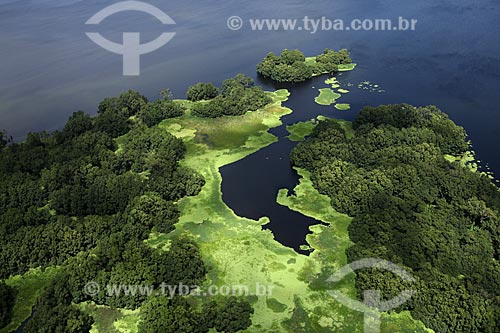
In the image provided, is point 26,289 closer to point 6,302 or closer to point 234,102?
point 6,302

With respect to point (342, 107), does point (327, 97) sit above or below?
above

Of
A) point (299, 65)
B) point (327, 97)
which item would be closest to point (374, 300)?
point (327, 97)

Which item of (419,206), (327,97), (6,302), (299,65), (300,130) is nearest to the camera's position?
(6,302)

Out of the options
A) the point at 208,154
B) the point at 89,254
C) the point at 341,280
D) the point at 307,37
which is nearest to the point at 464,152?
the point at 341,280

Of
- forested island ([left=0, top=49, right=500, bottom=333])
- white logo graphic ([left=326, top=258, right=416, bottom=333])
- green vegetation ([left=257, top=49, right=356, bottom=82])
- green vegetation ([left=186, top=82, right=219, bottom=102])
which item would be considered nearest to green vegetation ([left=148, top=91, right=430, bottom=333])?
forested island ([left=0, top=49, right=500, bottom=333])

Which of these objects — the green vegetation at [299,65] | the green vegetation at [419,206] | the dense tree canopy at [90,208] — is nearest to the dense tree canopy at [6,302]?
the dense tree canopy at [90,208]

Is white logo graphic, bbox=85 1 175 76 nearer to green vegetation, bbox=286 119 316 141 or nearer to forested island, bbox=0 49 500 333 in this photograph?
forested island, bbox=0 49 500 333
